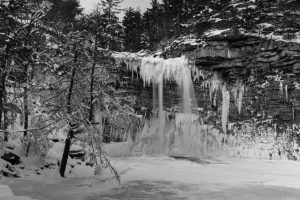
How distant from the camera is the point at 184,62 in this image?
28156 millimetres

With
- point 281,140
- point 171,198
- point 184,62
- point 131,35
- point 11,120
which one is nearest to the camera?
point 171,198

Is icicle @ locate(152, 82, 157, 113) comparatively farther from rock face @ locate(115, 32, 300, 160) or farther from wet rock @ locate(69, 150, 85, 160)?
wet rock @ locate(69, 150, 85, 160)

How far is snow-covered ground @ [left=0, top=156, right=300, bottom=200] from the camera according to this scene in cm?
1262

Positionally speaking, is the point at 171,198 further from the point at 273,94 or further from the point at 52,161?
the point at 273,94

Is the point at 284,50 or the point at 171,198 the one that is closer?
the point at 171,198

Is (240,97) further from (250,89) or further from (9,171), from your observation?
(9,171)

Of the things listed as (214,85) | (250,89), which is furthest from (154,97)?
(250,89)

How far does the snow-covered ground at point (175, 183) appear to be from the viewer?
497 inches

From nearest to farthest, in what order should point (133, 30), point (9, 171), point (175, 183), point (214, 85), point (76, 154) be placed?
point (9, 171) < point (175, 183) < point (76, 154) < point (214, 85) < point (133, 30)

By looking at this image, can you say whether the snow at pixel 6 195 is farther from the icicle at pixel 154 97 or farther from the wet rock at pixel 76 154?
the icicle at pixel 154 97

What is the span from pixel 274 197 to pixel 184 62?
673 inches

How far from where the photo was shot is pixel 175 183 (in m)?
15.5

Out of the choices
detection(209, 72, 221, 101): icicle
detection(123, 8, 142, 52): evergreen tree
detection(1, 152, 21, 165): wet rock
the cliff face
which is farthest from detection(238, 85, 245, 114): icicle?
detection(1, 152, 21, 165): wet rock

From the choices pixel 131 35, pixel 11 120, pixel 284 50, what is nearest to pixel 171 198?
pixel 11 120
